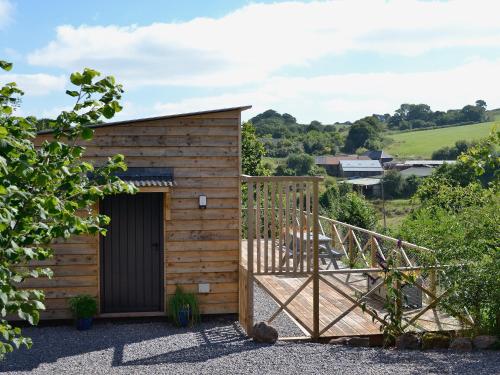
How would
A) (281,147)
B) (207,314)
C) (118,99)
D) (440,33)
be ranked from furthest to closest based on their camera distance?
(281,147) < (440,33) < (207,314) < (118,99)

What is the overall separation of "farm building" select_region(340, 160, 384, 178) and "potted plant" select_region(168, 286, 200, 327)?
1367 inches

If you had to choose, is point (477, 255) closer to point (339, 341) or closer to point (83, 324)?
point (339, 341)

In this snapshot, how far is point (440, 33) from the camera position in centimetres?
1343

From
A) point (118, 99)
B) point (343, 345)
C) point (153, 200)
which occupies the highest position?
point (118, 99)

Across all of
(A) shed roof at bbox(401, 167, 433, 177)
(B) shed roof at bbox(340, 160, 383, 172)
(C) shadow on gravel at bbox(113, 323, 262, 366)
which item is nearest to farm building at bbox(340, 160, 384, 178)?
(B) shed roof at bbox(340, 160, 383, 172)

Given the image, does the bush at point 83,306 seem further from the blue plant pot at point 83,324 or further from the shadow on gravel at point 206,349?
the shadow on gravel at point 206,349

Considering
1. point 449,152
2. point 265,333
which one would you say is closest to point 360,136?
point 449,152

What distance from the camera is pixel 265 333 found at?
755 centimetres

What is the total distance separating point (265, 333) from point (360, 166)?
126ft

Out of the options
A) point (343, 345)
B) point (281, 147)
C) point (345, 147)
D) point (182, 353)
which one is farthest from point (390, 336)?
point (345, 147)

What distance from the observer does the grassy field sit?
173ft

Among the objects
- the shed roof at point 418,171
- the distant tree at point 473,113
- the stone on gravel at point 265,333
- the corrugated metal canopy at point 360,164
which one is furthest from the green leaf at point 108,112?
the distant tree at point 473,113

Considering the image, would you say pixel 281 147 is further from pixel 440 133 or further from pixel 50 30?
pixel 50 30

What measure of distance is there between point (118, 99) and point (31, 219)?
763 mm
